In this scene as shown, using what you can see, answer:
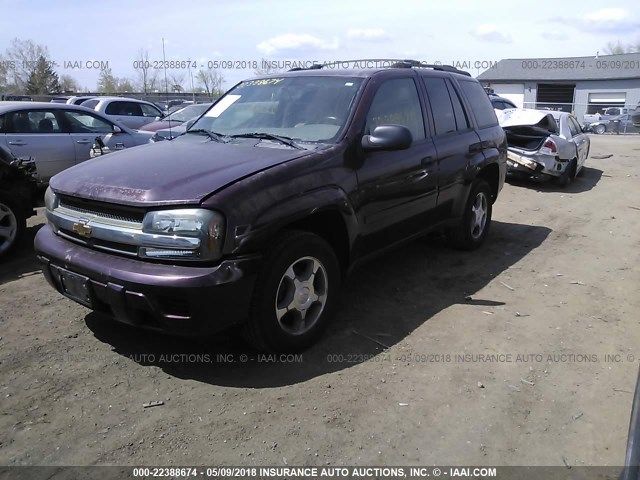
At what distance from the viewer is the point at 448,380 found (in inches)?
136

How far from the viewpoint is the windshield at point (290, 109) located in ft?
13.4

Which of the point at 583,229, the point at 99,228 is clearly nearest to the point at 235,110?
the point at 99,228

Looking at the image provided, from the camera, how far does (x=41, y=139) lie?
8219mm

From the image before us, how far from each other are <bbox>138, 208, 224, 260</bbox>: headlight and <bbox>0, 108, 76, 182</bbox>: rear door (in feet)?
19.5

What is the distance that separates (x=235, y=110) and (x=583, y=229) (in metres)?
5.43

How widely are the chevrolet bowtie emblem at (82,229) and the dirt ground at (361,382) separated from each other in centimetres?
85

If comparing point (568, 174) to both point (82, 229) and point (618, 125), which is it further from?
point (618, 125)

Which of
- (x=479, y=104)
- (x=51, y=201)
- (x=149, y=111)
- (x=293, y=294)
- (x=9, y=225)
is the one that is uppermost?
(x=149, y=111)

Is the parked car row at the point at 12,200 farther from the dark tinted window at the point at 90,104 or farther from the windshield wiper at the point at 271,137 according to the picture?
the dark tinted window at the point at 90,104

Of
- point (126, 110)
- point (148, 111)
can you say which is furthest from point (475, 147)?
point (148, 111)

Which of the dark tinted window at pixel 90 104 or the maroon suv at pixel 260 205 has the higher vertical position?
the dark tinted window at pixel 90 104

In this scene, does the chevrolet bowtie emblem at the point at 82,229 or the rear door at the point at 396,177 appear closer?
the chevrolet bowtie emblem at the point at 82,229

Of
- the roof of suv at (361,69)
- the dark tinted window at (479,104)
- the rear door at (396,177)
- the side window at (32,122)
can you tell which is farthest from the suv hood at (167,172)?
the side window at (32,122)

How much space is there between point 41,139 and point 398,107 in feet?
20.1
